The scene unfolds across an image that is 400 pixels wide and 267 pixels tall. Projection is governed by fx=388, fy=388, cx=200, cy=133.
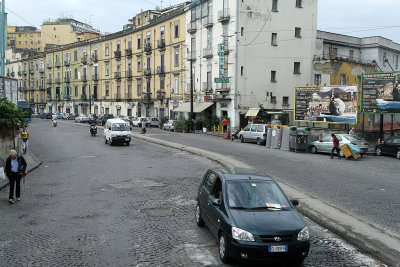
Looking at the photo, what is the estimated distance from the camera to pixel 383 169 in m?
19.0

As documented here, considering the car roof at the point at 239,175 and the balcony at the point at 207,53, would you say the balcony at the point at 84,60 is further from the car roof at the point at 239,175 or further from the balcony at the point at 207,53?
the car roof at the point at 239,175

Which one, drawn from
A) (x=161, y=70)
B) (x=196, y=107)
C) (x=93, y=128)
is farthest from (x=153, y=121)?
(x=93, y=128)

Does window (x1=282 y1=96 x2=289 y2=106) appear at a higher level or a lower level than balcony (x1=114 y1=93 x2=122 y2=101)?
lower

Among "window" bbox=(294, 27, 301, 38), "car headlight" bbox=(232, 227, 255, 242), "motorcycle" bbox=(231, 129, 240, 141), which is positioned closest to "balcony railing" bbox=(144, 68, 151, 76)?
"window" bbox=(294, 27, 301, 38)

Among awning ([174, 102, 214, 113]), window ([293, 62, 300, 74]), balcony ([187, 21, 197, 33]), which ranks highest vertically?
balcony ([187, 21, 197, 33])

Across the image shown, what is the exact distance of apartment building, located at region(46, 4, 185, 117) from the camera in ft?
170

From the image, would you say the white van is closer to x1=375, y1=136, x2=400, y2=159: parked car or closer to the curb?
x1=375, y1=136, x2=400, y2=159: parked car

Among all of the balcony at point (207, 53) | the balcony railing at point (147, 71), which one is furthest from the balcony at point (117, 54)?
the balcony at point (207, 53)

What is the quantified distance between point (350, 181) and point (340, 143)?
945 centimetres

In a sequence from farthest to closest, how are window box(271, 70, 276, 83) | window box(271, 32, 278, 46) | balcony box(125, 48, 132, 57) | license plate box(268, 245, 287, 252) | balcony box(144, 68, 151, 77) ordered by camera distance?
1. balcony box(125, 48, 132, 57)
2. balcony box(144, 68, 151, 77)
3. window box(271, 70, 276, 83)
4. window box(271, 32, 278, 46)
5. license plate box(268, 245, 287, 252)

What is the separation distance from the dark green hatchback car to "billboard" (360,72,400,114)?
70.8 feet

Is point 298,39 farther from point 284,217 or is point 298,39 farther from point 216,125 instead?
point 284,217

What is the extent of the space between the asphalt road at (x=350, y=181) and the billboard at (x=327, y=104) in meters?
6.51

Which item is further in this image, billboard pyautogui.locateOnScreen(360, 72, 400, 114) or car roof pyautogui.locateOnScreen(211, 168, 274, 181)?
billboard pyautogui.locateOnScreen(360, 72, 400, 114)
